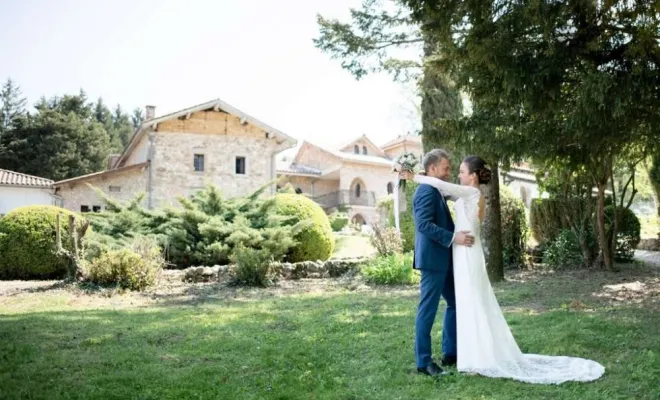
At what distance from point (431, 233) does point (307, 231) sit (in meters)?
11.0

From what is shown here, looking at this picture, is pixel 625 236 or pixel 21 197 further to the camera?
pixel 21 197

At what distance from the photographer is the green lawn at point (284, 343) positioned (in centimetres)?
425

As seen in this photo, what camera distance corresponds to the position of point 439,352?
17.8ft

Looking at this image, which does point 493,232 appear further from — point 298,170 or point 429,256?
point 298,170

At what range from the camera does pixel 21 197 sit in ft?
94.2

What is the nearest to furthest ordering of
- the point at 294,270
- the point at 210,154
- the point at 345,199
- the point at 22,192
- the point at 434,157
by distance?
the point at 434,157 < the point at 294,270 < the point at 210,154 < the point at 22,192 < the point at 345,199

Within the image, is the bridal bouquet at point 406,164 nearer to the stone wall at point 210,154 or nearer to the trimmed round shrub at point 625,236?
the trimmed round shrub at point 625,236

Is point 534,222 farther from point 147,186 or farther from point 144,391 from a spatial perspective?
point 147,186

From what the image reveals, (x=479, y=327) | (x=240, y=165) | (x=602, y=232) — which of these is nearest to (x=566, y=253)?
(x=602, y=232)

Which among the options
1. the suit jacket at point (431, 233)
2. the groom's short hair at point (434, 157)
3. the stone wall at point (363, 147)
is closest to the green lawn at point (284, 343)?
the suit jacket at point (431, 233)

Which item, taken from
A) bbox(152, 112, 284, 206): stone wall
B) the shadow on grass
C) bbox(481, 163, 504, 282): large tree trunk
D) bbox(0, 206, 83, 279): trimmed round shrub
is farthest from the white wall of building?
bbox(481, 163, 504, 282): large tree trunk

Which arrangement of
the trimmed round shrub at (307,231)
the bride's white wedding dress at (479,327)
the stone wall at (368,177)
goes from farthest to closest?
the stone wall at (368,177), the trimmed round shrub at (307,231), the bride's white wedding dress at (479,327)

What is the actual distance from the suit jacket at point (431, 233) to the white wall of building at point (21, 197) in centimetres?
2779

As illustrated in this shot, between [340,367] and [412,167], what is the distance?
1902 millimetres
